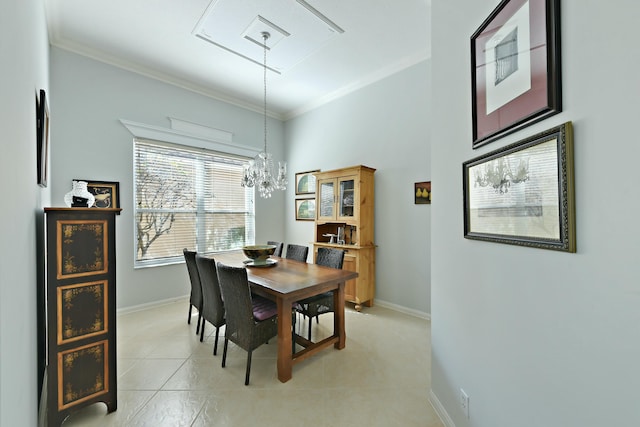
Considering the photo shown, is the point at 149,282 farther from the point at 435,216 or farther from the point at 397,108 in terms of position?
the point at 397,108

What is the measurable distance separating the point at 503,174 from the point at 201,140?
417 cm

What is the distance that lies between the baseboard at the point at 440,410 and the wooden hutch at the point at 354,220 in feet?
5.91

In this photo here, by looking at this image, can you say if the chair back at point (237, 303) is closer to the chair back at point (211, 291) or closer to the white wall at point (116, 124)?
the chair back at point (211, 291)

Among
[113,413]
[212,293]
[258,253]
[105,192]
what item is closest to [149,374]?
[113,413]

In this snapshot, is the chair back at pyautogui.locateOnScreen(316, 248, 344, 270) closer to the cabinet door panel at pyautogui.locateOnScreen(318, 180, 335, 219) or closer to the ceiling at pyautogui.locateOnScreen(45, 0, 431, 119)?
the cabinet door panel at pyautogui.locateOnScreen(318, 180, 335, 219)

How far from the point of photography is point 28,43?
155 cm

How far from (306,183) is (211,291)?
114 inches

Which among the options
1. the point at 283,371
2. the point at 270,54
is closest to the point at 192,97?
the point at 270,54

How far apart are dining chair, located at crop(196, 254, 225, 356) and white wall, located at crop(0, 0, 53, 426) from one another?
3.53ft

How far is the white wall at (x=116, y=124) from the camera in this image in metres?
3.10

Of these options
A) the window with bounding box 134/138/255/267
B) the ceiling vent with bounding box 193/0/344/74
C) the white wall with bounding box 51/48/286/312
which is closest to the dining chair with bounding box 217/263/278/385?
the white wall with bounding box 51/48/286/312

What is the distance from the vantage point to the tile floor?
173cm

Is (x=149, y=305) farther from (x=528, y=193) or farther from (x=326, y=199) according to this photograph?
(x=528, y=193)

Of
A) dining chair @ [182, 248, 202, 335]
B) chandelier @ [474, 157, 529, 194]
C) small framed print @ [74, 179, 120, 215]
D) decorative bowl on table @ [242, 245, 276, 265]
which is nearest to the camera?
chandelier @ [474, 157, 529, 194]
